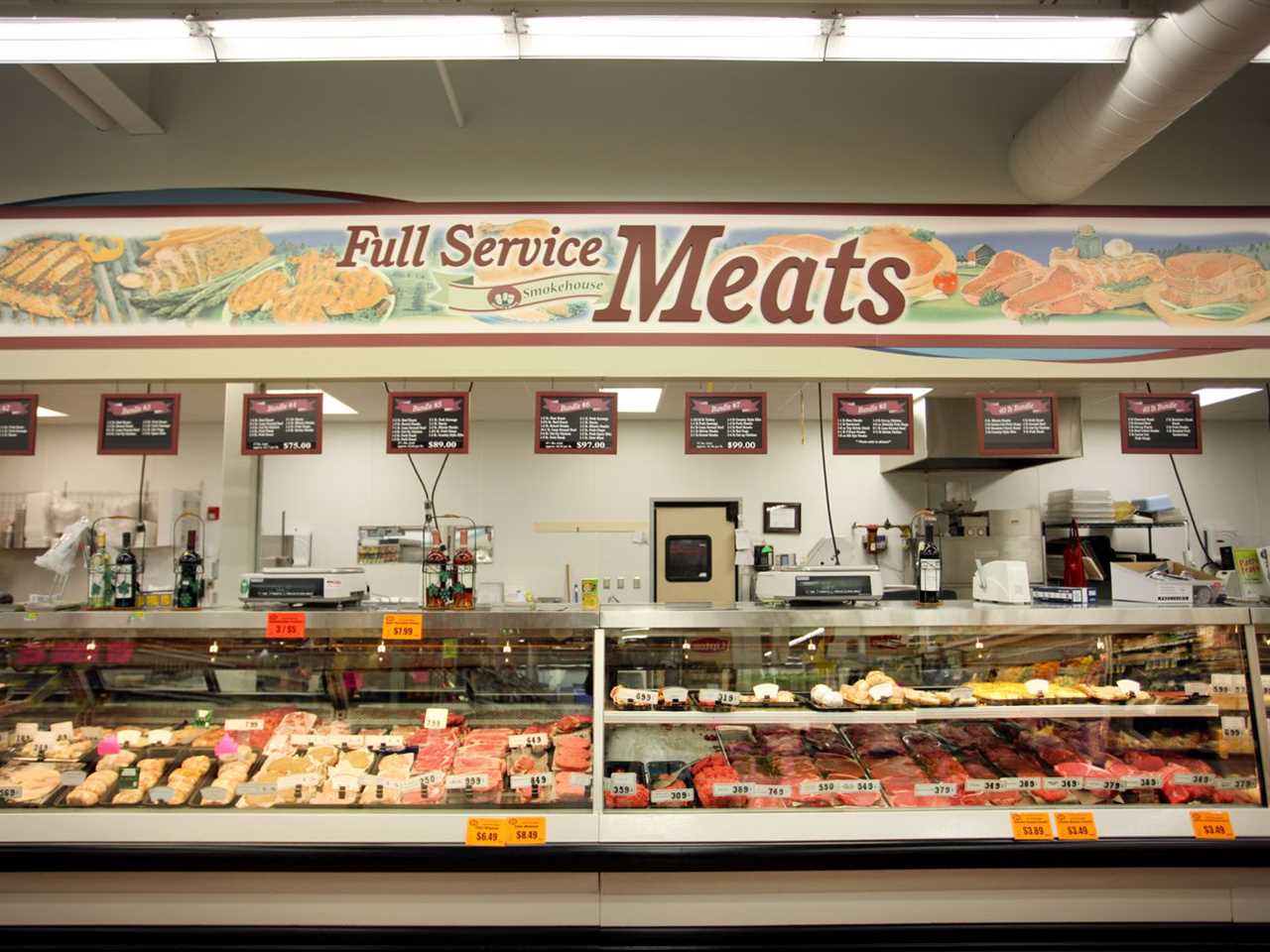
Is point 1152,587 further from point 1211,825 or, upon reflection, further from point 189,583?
point 189,583

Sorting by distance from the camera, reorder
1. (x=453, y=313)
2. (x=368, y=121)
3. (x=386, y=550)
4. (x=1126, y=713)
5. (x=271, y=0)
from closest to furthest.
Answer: (x=271, y=0) → (x=1126, y=713) → (x=453, y=313) → (x=368, y=121) → (x=386, y=550)

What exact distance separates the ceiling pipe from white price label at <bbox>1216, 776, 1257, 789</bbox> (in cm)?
272

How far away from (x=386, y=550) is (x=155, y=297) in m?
4.38

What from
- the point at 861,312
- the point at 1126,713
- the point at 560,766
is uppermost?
the point at 861,312

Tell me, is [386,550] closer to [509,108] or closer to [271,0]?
[509,108]

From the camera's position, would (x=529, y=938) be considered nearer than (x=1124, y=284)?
Yes

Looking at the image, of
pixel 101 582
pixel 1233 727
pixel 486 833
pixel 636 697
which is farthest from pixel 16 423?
pixel 1233 727

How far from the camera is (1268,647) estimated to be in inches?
131

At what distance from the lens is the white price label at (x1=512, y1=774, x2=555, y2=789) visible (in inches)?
120

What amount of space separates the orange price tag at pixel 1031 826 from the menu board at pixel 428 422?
287 centimetres

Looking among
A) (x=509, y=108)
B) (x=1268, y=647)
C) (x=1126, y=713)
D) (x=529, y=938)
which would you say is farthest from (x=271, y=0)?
(x=1268, y=647)

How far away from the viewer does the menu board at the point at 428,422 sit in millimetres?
3725

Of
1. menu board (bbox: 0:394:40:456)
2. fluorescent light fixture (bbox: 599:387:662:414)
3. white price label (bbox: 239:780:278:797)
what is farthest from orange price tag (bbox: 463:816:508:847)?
fluorescent light fixture (bbox: 599:387:662:414)

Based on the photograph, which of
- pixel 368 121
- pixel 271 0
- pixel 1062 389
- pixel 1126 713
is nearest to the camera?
pixel 271 0
